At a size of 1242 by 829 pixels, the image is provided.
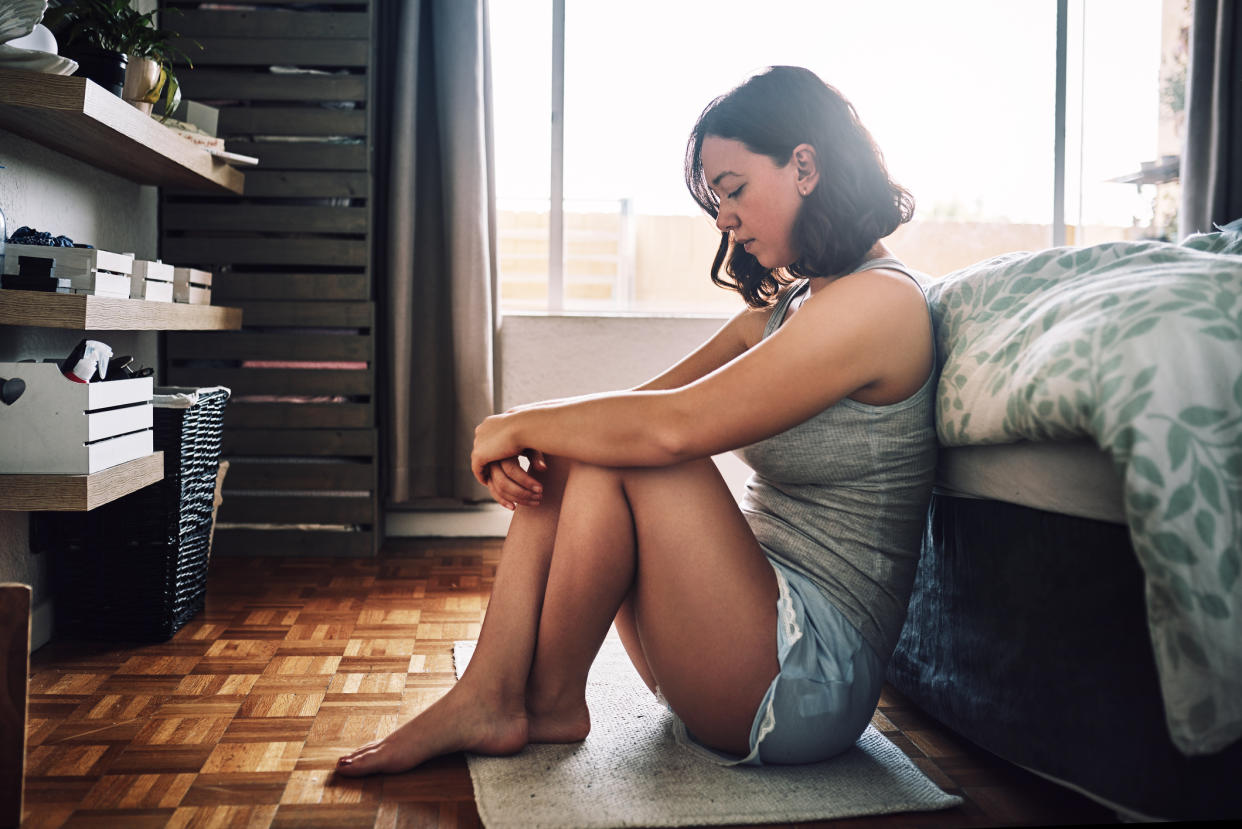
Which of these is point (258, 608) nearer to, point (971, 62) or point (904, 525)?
point (904, 525)

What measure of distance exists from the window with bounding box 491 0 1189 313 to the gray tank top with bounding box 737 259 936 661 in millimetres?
1853

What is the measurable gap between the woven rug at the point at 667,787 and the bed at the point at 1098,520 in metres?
0.15

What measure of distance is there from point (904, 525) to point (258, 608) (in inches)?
56.4

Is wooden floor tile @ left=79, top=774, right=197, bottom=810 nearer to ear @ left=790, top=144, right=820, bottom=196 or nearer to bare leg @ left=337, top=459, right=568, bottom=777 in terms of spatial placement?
bare leg @ left=337, top=459, right=568, bottom=777

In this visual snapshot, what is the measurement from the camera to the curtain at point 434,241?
8.81ft

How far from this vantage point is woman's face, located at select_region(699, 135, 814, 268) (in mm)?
1271

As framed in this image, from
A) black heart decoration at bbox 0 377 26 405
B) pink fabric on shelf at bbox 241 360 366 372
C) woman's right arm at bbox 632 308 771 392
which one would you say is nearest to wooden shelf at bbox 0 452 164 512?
black heart decoration at bbox 0 377 26 405

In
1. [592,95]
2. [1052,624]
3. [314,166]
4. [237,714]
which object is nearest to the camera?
[1052,624]

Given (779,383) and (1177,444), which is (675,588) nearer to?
(779,383)

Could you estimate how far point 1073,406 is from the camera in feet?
3.28

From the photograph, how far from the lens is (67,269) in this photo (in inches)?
61.1

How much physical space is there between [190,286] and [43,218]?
1.02 feet

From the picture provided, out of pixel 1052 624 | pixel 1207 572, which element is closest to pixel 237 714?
pixel 1052 624

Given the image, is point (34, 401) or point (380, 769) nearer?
point (380, 769)
